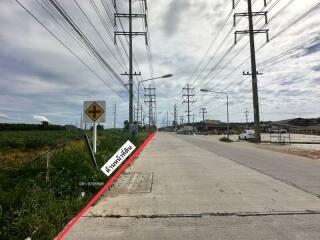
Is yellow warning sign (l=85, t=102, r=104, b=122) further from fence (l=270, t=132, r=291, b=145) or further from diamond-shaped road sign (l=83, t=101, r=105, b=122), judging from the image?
fence (l=270, t=132, r=291, b=145)

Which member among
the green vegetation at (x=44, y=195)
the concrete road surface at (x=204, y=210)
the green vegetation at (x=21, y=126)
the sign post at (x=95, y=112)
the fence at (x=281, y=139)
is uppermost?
the green vegetation at (x=21, y=126)

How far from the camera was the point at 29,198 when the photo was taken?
4809mm

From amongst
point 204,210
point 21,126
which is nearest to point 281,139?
point 204,210

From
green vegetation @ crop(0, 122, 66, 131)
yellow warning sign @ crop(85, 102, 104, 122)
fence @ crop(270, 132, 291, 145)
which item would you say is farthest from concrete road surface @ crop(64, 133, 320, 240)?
green vegetation @ crop(0, 122, 66, 131)

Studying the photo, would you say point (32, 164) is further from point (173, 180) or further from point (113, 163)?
point (173, 180)

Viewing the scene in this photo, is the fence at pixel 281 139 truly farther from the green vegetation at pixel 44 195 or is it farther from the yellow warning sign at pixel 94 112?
the green vegetation at pixel 44 195

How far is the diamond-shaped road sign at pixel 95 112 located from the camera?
9.02 m

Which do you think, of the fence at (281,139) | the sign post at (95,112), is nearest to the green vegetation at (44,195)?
the sign post at (95,112)

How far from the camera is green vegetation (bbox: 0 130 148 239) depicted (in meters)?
4.00

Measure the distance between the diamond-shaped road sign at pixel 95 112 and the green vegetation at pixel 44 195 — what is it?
148 cm

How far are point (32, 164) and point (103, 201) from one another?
3449mm

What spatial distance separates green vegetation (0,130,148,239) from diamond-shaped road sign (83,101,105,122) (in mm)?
1482

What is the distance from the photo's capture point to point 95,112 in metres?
9.03


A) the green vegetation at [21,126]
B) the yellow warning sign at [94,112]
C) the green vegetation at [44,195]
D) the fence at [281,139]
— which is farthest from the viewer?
the green vegetation at [21,126]
